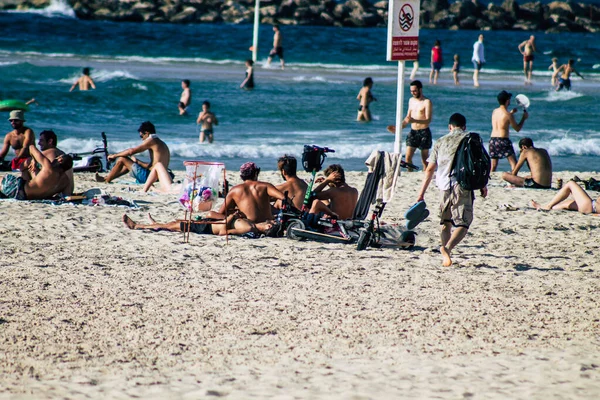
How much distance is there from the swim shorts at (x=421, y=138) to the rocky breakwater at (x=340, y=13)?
47130mm

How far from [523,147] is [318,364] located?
7.30 m

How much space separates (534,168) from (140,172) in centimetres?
514

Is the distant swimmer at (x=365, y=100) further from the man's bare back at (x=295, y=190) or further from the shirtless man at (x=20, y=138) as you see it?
the man's bare back at (x=295, y=190)

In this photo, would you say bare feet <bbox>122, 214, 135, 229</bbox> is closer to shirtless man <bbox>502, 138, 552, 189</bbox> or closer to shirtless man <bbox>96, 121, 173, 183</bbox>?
shirtless man <bbox>96, 121, 173, 183</bbox>

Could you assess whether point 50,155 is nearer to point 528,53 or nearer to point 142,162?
point 142,162

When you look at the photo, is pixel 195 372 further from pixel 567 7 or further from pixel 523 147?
pixel 567 7

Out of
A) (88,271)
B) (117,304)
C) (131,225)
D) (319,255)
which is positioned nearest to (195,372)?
(117,304)

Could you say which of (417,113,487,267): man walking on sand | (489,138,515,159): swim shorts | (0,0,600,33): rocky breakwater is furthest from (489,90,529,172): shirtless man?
(0,0,600,33): rocky breakwater

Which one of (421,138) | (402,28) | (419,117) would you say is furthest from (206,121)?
Answer: (402,28)

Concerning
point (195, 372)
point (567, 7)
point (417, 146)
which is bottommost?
point (195, 372)

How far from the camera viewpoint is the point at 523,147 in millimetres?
11258

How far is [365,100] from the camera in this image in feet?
61.6

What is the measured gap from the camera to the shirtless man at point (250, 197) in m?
8.01

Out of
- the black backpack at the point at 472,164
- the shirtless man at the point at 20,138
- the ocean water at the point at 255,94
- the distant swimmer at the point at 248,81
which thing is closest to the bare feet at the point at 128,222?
the shirtless man at the point at 20,138
